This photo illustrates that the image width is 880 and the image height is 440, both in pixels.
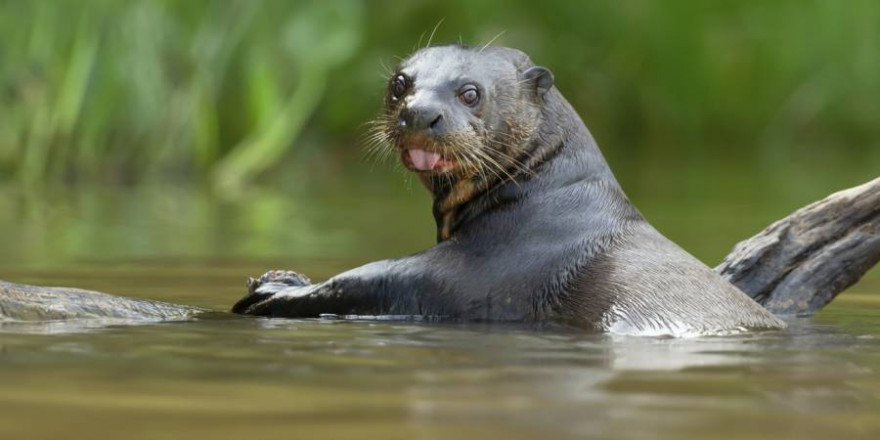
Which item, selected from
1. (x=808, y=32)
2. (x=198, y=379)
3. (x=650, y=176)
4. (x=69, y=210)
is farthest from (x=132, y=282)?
(x=808, y=32)

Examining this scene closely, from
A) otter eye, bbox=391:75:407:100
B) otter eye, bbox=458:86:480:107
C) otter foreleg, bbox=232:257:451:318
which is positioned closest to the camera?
otter foreleg, bbox=232:257:451:318

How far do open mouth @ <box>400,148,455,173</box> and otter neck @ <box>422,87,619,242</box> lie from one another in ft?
0.48

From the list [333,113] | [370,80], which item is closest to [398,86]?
[370,80]

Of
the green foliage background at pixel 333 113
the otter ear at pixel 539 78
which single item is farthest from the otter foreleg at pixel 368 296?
the green foliage background at pixel 333 113

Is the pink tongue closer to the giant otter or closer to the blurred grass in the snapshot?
the giant otter

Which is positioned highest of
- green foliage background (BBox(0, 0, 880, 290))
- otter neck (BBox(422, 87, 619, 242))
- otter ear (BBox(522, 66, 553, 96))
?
green foliage background (BBox(0, 0, 880, 290))

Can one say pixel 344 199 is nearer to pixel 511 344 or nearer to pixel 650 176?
pixel 650 176

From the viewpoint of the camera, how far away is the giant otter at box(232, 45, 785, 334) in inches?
189

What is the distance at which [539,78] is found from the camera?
5.51 meters

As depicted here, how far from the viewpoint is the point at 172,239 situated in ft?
27.8

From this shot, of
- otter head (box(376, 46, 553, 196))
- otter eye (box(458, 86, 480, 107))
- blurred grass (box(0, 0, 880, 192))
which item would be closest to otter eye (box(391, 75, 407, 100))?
otter head (box(376, 46, 553, 196))

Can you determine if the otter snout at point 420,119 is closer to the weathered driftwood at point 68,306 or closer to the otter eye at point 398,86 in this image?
the otter eye at point 398,86

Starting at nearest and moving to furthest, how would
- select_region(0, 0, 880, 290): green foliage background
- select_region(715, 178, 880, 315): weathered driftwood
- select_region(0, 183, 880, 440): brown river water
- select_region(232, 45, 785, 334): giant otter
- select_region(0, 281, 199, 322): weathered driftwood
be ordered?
1. select_region(0, 183, 880, 440): brown river water
2. select_region(0, 281, 199, 322): weathered driftwood
3. select_region(232, 45, 785, 334): giant otter
4. select_region(715, 178, 880, 315): weathered driftwood
5. select_region(0, 0, 880, 290): green foliage background

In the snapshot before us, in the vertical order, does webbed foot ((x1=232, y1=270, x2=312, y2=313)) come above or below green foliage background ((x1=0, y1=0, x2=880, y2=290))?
below
